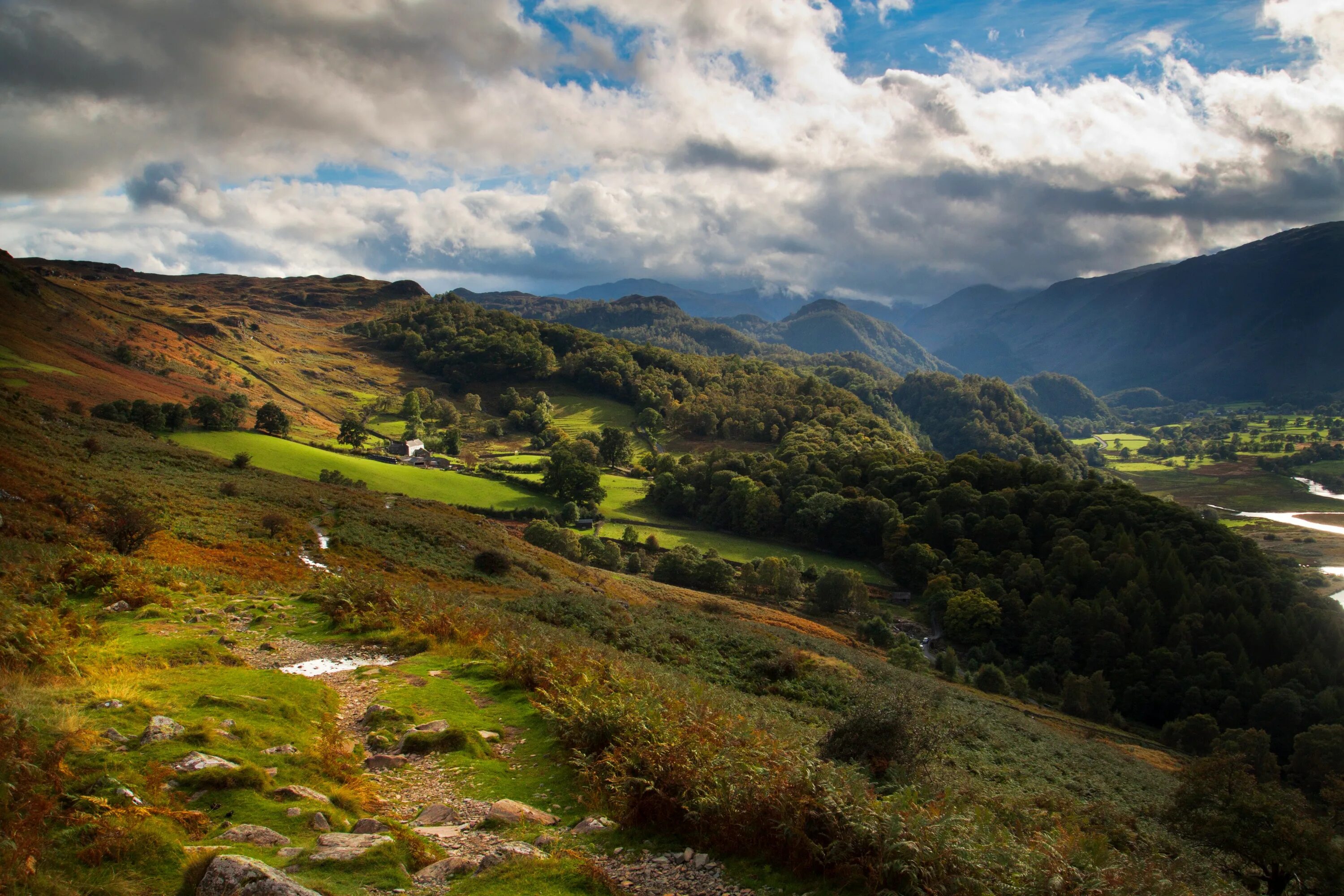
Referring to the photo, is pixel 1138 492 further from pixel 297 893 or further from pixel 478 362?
pixel 478 362

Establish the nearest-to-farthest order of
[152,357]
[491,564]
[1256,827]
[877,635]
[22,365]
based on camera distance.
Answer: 1. [1256,827]
2. [491,564]
3. [877,635]
4. [22,365]
5. [152,357]

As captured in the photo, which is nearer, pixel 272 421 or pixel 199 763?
pixel 199 763

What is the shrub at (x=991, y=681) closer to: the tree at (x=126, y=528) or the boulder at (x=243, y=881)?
the tree at (x=126, y=528)

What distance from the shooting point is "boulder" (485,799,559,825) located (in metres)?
8.97

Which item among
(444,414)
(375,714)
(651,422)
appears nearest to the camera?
(375,714)

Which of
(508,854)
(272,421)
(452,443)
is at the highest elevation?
(508,854)

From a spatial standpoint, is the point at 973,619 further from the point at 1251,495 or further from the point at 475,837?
the point at 1251,495

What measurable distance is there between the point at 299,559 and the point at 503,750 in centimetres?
2544

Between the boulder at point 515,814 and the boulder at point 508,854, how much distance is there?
32.5 inches

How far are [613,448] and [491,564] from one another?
9734 cm

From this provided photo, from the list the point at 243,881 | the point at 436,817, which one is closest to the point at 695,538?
the point at 436,817

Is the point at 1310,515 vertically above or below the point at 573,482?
below

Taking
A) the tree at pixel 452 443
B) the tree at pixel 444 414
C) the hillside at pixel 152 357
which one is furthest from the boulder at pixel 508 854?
the tree at pixel 444 414

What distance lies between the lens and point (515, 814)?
9.10 meters
